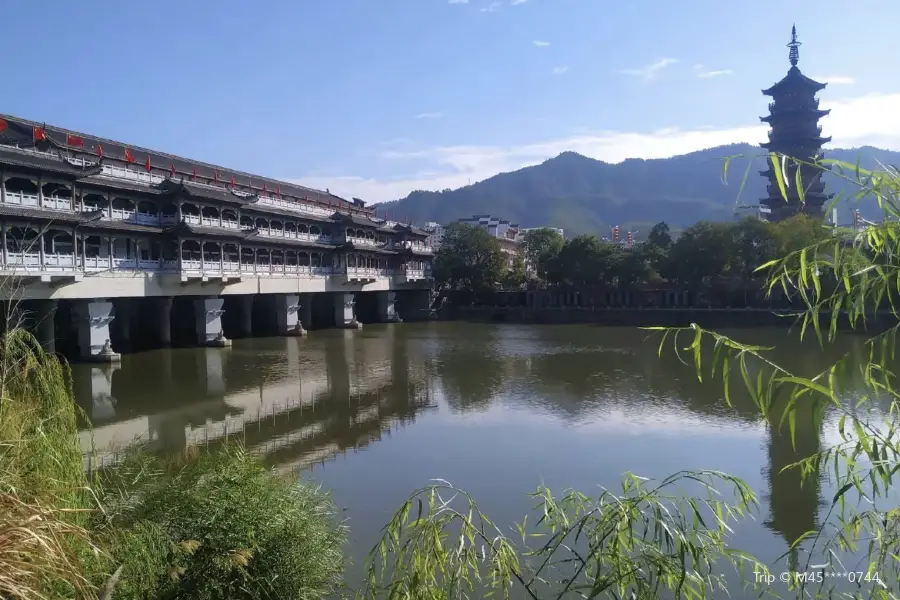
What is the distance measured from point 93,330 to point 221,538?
19.4 m

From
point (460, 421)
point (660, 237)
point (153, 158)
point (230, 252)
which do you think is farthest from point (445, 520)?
point (660, 237)

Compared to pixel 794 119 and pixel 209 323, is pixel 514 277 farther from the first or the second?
pixel 209 323

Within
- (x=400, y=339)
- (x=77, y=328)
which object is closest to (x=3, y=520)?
(x=77, y=328)

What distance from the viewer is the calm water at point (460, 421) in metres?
9.34

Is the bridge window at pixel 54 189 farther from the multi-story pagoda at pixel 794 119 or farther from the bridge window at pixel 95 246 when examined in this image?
the multi-story pagoda at pixel 794 119

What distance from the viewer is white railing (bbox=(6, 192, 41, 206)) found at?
19500 millimetres

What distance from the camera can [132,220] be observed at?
2511 cm

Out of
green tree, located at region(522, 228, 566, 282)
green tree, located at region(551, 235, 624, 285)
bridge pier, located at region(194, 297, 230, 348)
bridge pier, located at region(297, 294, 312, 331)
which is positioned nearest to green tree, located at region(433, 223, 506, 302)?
green tree, located at region(522, 228, 566, 282)

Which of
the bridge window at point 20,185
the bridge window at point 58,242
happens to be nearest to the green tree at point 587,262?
the bridge window at point 58,242

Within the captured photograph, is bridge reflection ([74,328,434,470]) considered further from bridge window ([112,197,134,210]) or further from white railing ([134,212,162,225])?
bridge window ([112,197,134,210])

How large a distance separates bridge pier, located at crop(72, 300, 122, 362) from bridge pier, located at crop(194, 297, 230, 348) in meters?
5.21

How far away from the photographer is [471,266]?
4719 cm

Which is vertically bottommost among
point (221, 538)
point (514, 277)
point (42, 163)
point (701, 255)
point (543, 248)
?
point (221, 538)

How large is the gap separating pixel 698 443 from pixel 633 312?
32.0 meters
